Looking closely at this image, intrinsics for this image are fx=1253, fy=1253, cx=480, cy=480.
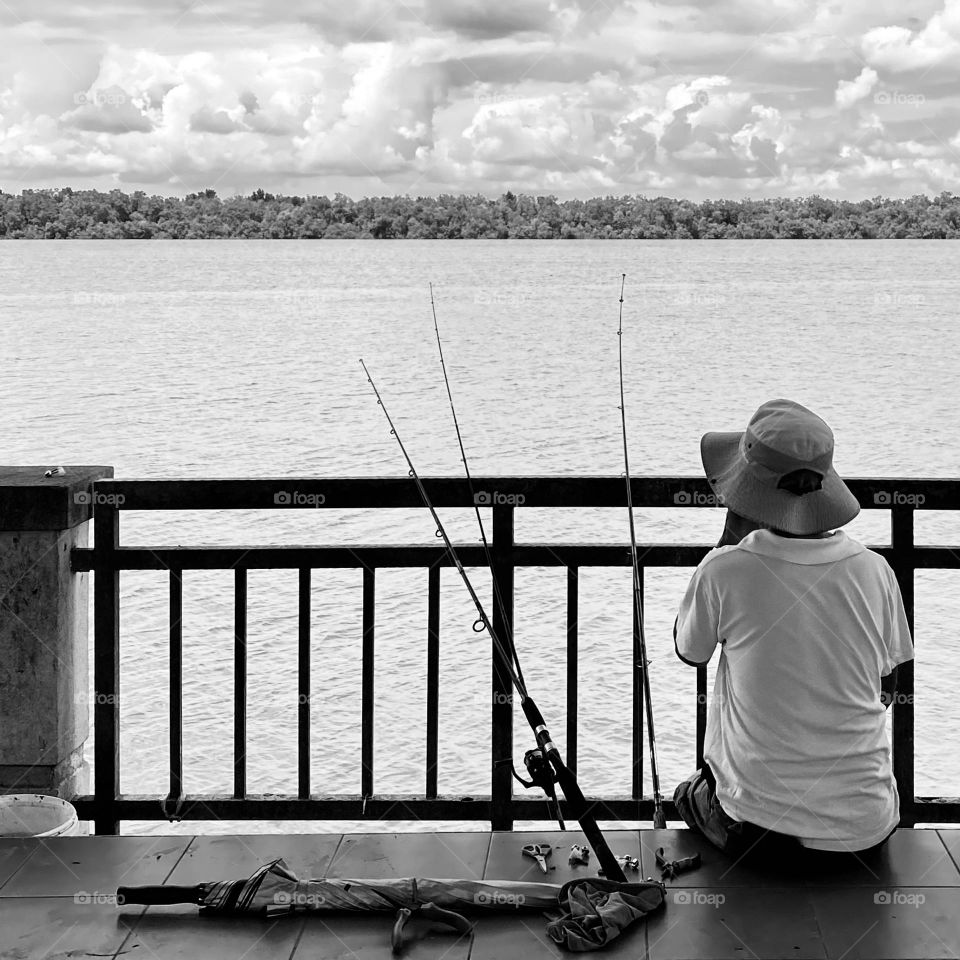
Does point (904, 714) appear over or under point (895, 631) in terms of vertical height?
under

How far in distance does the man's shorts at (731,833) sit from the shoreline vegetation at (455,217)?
6661 mm

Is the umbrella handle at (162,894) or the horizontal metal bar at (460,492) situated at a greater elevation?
the horizontal metal bar at (460,492)

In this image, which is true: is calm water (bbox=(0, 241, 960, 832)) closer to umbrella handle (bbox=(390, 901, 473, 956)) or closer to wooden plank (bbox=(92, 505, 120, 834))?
wooden plank (bbox=(92, 505, 120, 834))

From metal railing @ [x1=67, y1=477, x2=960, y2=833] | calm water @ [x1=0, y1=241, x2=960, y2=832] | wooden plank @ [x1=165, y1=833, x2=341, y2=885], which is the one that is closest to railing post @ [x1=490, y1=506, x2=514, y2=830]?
metal railing @ [x1=67, y1=477, x2=960, y2=833]

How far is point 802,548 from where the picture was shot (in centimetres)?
226

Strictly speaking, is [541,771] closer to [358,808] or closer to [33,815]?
[358,808]

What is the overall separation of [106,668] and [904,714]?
1917 millimetres

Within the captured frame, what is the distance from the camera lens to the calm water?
10.5 meters

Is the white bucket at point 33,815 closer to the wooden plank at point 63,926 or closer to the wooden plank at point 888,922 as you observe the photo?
the wooden plank at point 63,926

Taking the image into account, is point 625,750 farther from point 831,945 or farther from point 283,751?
point 831,945

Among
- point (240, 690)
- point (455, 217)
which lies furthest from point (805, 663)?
point (455, 217)

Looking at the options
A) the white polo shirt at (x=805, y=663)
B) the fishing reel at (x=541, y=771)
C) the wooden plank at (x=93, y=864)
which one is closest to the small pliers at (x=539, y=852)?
the fishing reel at (x=541, y=771)

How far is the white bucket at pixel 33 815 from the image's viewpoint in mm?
2902

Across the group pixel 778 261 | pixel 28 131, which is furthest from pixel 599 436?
pixel 778 261
